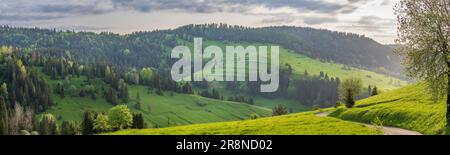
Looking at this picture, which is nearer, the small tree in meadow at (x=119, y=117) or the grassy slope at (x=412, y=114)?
the grassy slope at (x=412, y=114)

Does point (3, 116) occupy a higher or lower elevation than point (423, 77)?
lower

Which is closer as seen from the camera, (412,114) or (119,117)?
(412,114)

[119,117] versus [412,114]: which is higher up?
[412,114]

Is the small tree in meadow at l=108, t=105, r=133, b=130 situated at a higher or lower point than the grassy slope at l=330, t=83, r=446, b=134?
lower

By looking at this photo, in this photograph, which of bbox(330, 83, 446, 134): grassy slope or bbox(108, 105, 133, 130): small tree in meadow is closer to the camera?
bbox(330, 83, 446, 134): grassy slope

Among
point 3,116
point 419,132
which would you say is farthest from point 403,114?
point 3,116

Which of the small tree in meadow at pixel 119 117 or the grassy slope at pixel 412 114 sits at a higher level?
the grassy slope at pixel 412 114
